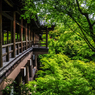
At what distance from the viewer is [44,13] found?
136 inches

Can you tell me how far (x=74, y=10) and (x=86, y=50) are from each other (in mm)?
1819

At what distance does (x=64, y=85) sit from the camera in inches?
184

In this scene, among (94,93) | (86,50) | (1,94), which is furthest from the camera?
(94,93)

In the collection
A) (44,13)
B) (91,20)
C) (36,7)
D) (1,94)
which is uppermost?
(36,7)

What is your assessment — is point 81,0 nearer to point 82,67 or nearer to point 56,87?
point 56,87

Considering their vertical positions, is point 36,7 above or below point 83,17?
above

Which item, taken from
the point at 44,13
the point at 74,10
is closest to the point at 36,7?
the point at 44,13

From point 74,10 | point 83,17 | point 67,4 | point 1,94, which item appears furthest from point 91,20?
point 1,94

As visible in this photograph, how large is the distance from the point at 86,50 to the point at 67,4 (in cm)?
211

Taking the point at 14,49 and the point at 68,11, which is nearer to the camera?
the point at 68,11

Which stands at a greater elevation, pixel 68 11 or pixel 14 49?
pixel 68 11

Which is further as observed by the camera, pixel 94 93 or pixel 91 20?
pixel 94 93

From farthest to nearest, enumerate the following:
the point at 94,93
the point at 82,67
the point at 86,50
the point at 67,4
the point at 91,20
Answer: the point at 82,67, the point at 94,93, the point at 86,50, the point at 91,20, the point at 67,4

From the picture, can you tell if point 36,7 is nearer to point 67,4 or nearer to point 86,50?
point 67,4
